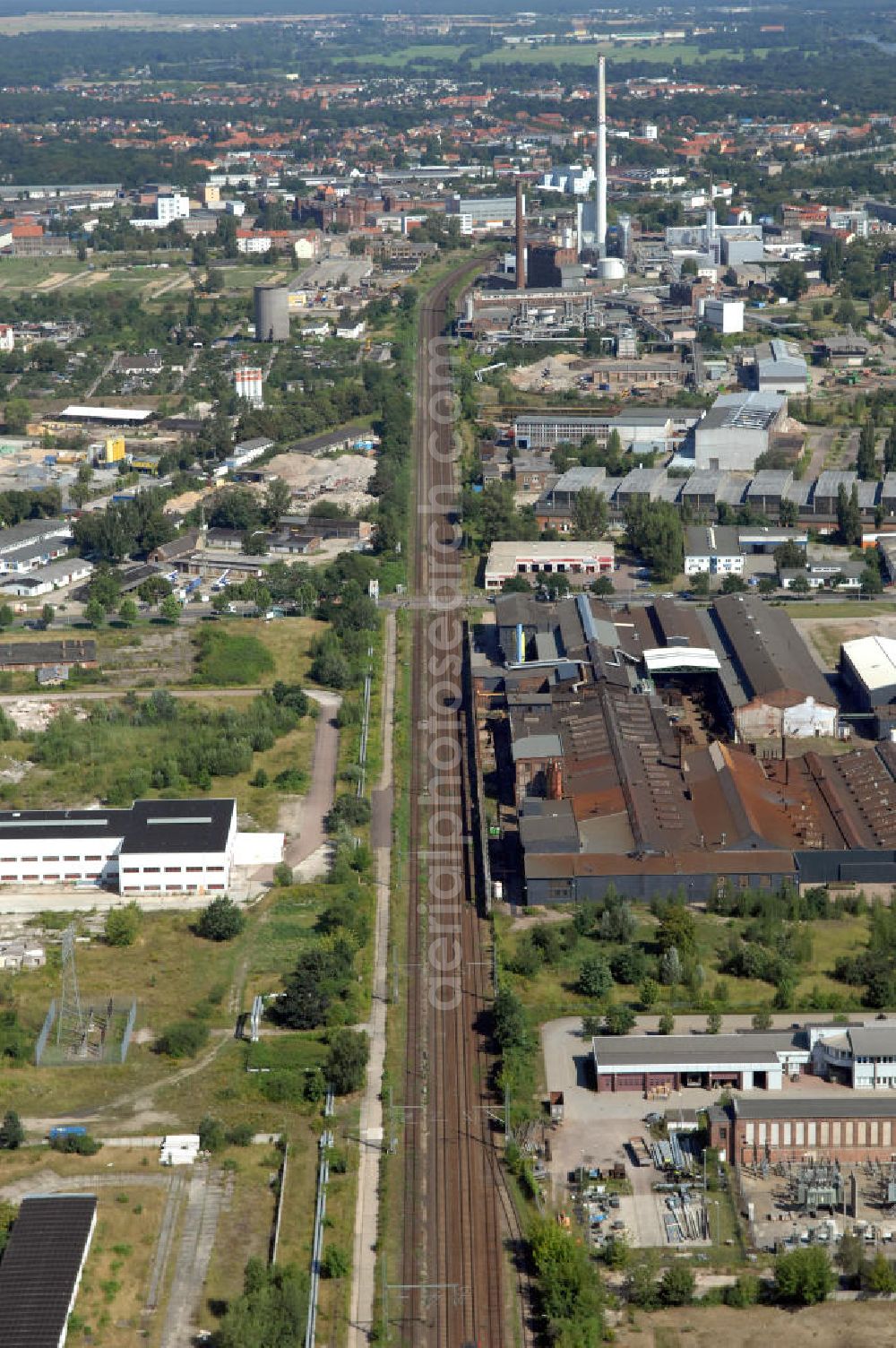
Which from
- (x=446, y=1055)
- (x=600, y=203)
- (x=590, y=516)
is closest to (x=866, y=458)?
(x=590, y=516)

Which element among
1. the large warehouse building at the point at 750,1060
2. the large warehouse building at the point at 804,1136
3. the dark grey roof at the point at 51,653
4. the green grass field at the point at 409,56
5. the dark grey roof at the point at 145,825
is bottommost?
the large warehouse building at the point at 804,1136

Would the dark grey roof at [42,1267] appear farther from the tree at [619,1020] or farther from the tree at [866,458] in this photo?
the tree at [866,458]

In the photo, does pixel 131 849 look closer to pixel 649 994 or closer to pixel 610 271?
pixel 649 994

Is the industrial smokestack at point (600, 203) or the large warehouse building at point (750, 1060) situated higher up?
the industrial smokestack at point (600, 203)

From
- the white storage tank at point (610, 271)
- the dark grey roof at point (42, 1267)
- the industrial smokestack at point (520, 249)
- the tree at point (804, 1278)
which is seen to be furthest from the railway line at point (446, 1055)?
the white storage tank at point (610, 271)

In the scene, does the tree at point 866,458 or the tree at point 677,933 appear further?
the tree at point 866,458

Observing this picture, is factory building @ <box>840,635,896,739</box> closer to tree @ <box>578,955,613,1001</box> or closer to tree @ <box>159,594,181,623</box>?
tree @ <box>578,955,613,1001</box>

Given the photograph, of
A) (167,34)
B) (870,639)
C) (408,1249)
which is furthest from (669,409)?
(167,34)

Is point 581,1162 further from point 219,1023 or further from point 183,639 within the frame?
point 183,639
